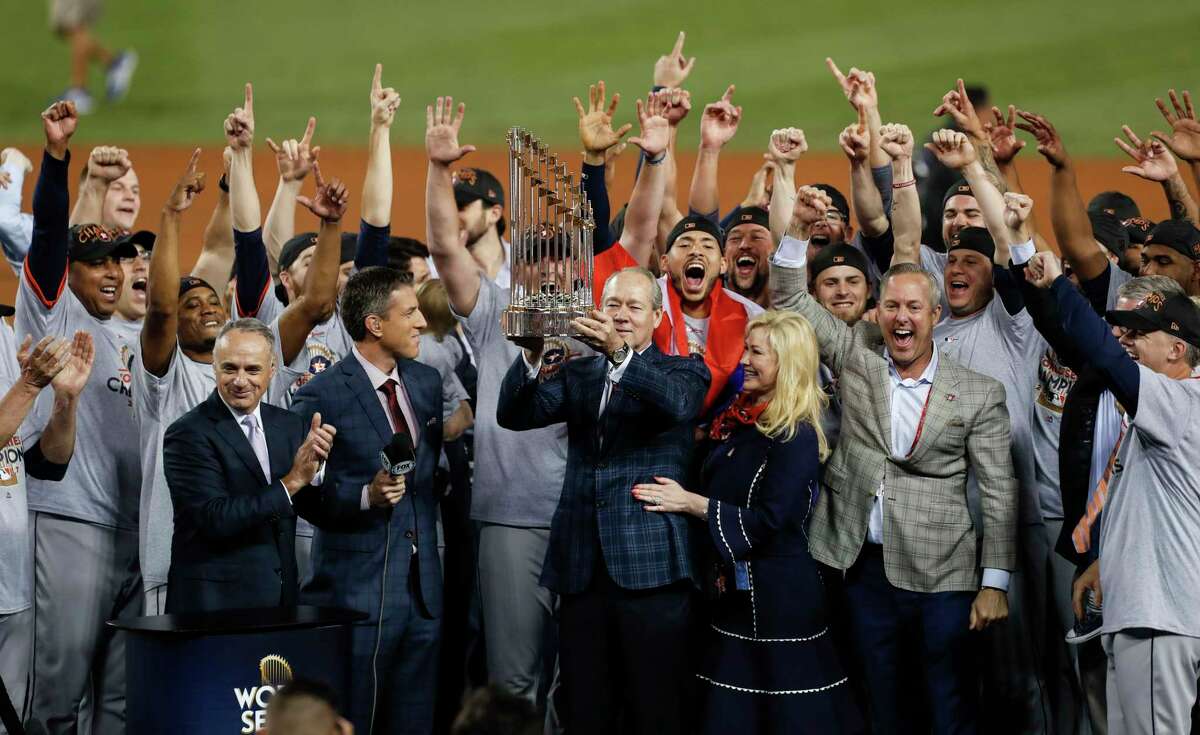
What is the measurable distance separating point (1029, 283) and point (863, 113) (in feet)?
5.77

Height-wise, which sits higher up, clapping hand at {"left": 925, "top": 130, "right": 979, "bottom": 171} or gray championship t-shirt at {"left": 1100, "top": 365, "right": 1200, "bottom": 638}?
clapping hand at {"left": 925, "top": 130, "right": 979, "bottom": 171}

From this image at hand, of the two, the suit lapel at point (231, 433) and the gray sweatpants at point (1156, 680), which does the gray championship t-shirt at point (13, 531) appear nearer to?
the suit lapel at point (231, 433)

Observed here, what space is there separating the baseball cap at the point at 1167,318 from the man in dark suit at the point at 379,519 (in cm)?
234

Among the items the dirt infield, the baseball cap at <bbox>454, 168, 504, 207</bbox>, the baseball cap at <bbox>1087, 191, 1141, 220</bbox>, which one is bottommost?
the baseball cap at <bbox>1087, 191, 1141, 220</bbox>

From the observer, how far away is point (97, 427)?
18.0ft

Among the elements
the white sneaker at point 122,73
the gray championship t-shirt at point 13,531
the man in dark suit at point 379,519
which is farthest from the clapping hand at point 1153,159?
the white sneaker at point 122,73

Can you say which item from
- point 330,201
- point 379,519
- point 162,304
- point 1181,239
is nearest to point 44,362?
point 162,304

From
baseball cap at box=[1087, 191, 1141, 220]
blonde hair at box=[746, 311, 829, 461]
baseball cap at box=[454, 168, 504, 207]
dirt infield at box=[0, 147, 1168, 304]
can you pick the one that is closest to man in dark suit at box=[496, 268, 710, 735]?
blonde hair at box=[746, 311, 829, 461]

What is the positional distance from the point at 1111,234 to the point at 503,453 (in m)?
3.02

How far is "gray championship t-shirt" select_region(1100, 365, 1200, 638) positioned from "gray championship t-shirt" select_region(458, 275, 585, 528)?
6.50 feet

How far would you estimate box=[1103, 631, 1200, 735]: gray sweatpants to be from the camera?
Result: 4246mm

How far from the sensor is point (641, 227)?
18.6 ft

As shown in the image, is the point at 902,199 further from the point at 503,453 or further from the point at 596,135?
the point at 503,453

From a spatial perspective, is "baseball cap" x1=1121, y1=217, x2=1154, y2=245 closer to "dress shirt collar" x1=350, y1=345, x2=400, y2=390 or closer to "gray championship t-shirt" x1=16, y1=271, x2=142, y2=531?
"dress shirt collar" x1=350, y1=345, x2=400, y2=390
